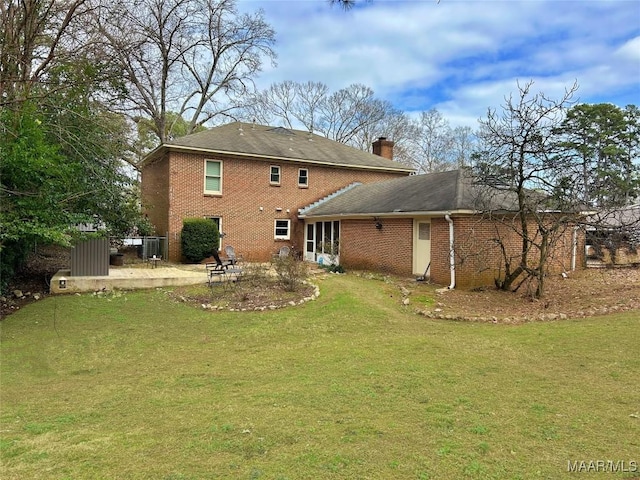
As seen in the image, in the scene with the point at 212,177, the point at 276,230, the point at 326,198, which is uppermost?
the point at 212,177

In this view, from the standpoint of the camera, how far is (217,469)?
306 cm

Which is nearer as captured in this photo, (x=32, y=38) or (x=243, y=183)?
(x=32, y=38)

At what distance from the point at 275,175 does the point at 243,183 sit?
1.74m

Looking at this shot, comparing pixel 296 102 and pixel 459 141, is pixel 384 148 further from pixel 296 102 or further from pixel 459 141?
pixel 459 141

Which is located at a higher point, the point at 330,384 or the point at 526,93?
the point at 526,93

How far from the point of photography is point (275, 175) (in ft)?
66.2

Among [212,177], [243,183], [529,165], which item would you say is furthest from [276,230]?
[529,165]

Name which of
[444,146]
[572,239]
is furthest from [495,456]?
[444,146]

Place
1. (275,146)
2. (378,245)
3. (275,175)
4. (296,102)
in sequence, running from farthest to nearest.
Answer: (296,102)
(275,146)
(275,175)
(378,245)

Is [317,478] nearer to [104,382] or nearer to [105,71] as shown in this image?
[104,382]

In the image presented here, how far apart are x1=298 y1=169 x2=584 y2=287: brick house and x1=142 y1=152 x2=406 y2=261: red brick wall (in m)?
2.00

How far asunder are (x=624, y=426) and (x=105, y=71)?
1182 cm

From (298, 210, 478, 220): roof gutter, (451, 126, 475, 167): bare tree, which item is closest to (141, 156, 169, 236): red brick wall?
(298, 210, 478, 220): roof gutter

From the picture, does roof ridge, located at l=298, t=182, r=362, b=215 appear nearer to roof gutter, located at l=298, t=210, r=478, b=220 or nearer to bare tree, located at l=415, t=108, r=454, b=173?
roof gutter, located at l=298, t=210, r=478, b=220
